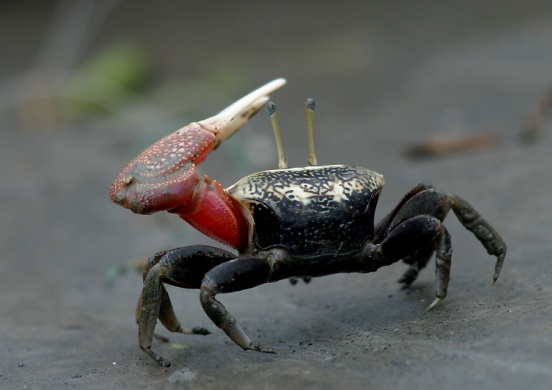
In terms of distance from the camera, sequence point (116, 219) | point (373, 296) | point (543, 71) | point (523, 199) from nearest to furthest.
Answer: point (373, 296)
point (523, 199)
point (116, 219)
point (543, 71)

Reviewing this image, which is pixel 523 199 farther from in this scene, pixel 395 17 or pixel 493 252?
pixel 395 17

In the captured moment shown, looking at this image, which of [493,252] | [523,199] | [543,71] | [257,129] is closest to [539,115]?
[543,71]

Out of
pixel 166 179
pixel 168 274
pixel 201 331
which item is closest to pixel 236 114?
pixel 166 179

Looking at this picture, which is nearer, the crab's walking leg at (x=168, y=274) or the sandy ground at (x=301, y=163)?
the sandy ground at (x=301, y=163)

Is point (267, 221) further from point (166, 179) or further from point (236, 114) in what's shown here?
point (236, 114)

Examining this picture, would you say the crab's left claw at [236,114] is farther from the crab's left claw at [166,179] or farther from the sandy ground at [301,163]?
the sandy ground at [301,163]

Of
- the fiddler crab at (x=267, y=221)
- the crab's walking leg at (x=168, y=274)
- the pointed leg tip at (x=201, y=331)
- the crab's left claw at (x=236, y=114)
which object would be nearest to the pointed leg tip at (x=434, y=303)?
the fiddler crab at (x=267, y=221)

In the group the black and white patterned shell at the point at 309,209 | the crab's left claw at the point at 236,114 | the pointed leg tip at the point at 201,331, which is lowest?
the pointed leg tip at the point at 201,331
